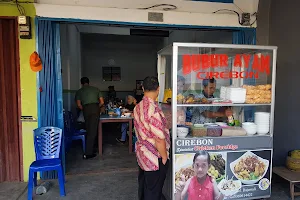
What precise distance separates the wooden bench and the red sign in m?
1.26

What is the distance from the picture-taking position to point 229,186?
264 cm

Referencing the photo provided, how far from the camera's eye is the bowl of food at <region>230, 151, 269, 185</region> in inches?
104

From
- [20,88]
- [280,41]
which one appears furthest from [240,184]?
[20,88]

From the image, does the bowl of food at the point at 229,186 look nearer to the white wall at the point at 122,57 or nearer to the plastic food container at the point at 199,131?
the plastic food container at the point at 199,131

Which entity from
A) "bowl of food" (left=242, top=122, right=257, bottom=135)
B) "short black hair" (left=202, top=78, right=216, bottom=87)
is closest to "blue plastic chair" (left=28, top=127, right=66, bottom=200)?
"short black hair" (left=202, top=78, right=216, bottom=87)

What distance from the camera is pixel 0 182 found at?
3.34 m

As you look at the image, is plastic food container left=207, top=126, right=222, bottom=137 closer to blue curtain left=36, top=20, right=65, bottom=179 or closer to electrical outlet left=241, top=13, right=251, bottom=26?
electrical outlet left=241, top=13, right=251, bottom=26

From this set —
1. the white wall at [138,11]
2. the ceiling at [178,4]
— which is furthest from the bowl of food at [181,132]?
the ceiling at [178,4]

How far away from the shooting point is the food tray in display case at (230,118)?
252 centimetres

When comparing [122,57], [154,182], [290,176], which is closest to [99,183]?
[154,182]

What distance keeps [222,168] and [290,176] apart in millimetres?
958

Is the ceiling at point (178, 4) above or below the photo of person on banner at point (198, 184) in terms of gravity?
above

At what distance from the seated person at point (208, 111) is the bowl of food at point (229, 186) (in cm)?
71

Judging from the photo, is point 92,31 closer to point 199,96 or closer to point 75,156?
point 75,156
